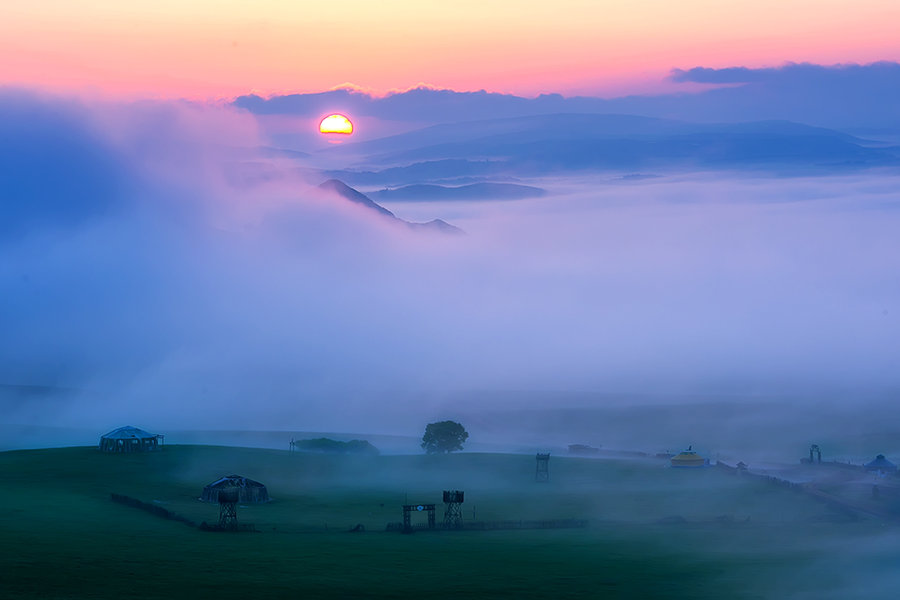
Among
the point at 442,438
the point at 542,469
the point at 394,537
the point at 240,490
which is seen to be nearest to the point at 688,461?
the point at 542,469

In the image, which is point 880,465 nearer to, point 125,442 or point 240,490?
point 240,490

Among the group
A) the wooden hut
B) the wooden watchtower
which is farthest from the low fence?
the wooden watchtower

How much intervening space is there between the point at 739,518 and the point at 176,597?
209 feet

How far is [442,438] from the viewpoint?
193 metres

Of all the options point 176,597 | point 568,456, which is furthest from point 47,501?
point 568,456

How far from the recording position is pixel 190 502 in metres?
128

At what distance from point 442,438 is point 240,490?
6757cm

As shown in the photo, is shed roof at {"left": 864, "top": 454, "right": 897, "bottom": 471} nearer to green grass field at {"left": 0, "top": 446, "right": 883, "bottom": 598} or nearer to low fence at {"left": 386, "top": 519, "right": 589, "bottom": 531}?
green grass field at {"left": 0, "top": 446, "right": 883, "bottom": 598}

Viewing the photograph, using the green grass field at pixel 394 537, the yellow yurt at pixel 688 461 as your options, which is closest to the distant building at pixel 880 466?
the yellow yurt at pixel 688 461

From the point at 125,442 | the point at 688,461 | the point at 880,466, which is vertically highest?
the point at 125,442

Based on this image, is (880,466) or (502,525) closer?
(502,525)

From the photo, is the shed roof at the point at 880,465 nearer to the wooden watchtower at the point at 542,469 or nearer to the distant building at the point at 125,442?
the wooden watchtower at the point at 542,469

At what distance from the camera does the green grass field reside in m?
87.8

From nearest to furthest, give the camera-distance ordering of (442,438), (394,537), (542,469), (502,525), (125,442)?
(394,537) < (502,525) < (542,469) < (125,442) < (442,438)
